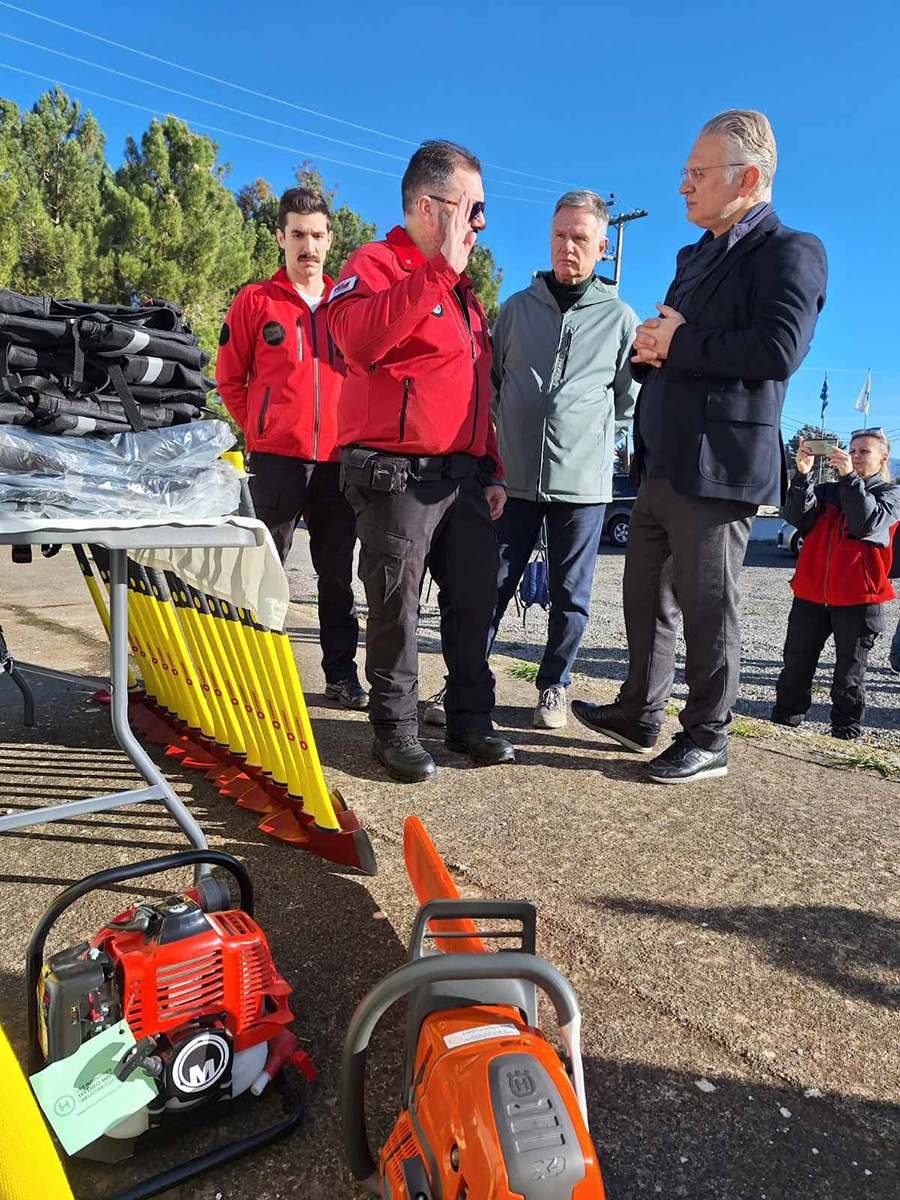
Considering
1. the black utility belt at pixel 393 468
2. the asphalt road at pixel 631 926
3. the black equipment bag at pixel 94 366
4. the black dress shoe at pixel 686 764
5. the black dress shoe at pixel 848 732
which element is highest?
the black equipment bag at pixel 94 366

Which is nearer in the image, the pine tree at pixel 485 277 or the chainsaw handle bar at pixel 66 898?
the chainsaw handle bar at pixel 66 898

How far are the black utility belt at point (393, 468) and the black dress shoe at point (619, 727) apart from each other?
1033 mm

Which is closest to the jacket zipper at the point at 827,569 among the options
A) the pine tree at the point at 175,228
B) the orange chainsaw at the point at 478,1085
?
the orange chainsaw at the point at 478,1085

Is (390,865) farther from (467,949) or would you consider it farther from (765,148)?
(765,148)

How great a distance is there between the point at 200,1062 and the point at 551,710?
2.32 metres

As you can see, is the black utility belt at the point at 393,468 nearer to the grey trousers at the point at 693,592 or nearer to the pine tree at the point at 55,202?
the grey trousers at the point at 693,592

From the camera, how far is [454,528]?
A: 290cm

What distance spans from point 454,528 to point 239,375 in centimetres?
143

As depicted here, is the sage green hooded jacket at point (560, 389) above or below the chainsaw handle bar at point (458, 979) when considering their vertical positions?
above

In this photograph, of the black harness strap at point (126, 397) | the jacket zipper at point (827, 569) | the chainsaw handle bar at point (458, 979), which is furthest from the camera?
the jacket zipper at point (827, 569)

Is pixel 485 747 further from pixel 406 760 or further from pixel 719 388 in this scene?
pixel 719 388

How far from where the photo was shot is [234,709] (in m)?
2.54

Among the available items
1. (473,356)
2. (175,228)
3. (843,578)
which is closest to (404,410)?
(473,356)

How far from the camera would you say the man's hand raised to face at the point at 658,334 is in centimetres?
269
